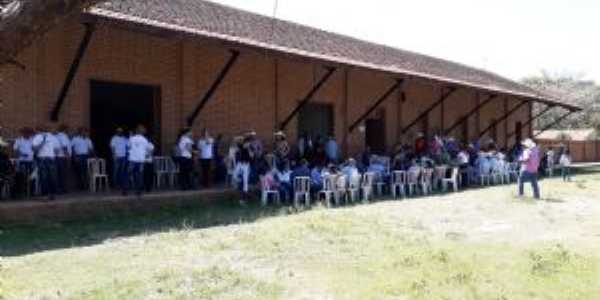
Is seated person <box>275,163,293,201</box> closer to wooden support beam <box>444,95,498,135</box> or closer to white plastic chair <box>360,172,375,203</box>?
white plastic chair <box>360,172,375,203</box>

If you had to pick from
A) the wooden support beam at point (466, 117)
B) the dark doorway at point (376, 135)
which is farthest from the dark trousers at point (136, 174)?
the wooden support beam at point (466, 117)

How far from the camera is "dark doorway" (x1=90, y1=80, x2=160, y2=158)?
55.4 ft

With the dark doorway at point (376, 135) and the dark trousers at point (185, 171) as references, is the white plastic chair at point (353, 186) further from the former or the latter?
the dark doorway at point (376, 135)

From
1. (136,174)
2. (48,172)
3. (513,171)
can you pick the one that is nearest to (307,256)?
(48,172)

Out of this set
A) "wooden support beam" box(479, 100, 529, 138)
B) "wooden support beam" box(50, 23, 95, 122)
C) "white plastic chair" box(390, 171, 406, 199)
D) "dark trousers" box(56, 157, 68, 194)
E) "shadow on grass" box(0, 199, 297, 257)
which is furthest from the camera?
"wooden support beam" box(479, 100, 529, 138)

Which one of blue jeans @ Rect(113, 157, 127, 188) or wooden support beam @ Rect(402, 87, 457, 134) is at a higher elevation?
wooden support beam @ Rect(402, 87, 457, 134)

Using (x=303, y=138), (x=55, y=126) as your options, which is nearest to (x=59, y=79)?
(x=55, y=126)

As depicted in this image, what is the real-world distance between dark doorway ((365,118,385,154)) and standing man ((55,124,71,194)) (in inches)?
527

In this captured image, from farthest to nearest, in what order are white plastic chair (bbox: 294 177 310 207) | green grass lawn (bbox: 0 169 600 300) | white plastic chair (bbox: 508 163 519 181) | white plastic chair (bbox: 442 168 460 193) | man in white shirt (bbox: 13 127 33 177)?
white plastic chair (bbox: 508 163 519 181), white plastic chair (bbox: 442 168 460 193), white plastic chair (bbox: 294 177 310 207), man in white shirt (bbox: 13 127 33 177), green grass lawn (bbox: 0 169 600 300)

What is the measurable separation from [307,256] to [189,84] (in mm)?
10096

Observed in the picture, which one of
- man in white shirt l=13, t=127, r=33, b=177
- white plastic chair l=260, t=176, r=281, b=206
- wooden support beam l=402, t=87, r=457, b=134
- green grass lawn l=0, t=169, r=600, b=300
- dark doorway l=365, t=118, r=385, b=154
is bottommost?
green grass lawn l=0, t=169, r=600, b=300

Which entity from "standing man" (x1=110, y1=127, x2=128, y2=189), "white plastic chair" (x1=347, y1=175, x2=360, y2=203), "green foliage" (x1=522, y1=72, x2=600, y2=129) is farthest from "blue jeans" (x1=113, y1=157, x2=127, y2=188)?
"green foliage" (x1=522, y1=72, x2=600, y2=129)

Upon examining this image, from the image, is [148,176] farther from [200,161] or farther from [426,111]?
[426,111]

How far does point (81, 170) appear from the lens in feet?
51.6
